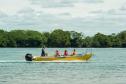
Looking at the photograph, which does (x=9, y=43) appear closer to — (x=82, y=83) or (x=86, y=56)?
(x=86, y=56)

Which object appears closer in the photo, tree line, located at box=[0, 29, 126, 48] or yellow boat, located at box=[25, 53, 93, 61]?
yellow boat, located at box=[25, 53, 93, 61]

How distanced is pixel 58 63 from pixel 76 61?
2.59m

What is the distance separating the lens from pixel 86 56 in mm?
63469

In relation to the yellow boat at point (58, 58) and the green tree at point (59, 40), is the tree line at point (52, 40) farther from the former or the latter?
the yellow boat at point (58, 58)

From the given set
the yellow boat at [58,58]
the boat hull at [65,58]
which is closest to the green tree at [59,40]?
the boat hull at [65,58]

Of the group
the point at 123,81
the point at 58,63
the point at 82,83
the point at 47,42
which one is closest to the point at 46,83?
the point at 82,83

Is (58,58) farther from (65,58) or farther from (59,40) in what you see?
(59,40)

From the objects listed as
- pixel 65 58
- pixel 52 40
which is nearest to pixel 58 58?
pixel 65 58

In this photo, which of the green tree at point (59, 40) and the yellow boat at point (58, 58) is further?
the green tree at point (59, 40)

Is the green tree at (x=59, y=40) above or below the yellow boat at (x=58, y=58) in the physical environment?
above

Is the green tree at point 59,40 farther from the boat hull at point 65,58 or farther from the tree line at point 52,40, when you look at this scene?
the boat hull at point 65,58

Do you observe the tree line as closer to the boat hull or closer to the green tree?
the green tree

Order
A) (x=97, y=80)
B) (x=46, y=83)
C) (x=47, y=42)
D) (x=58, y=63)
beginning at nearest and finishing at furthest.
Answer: (x=46, y=83) < (x=97, y=80) < (x=58, y=63) < (x=47, y=42)

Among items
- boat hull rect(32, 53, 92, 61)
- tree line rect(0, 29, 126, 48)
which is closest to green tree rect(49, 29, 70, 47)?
tree line rect(0, 29, 126, 48)
